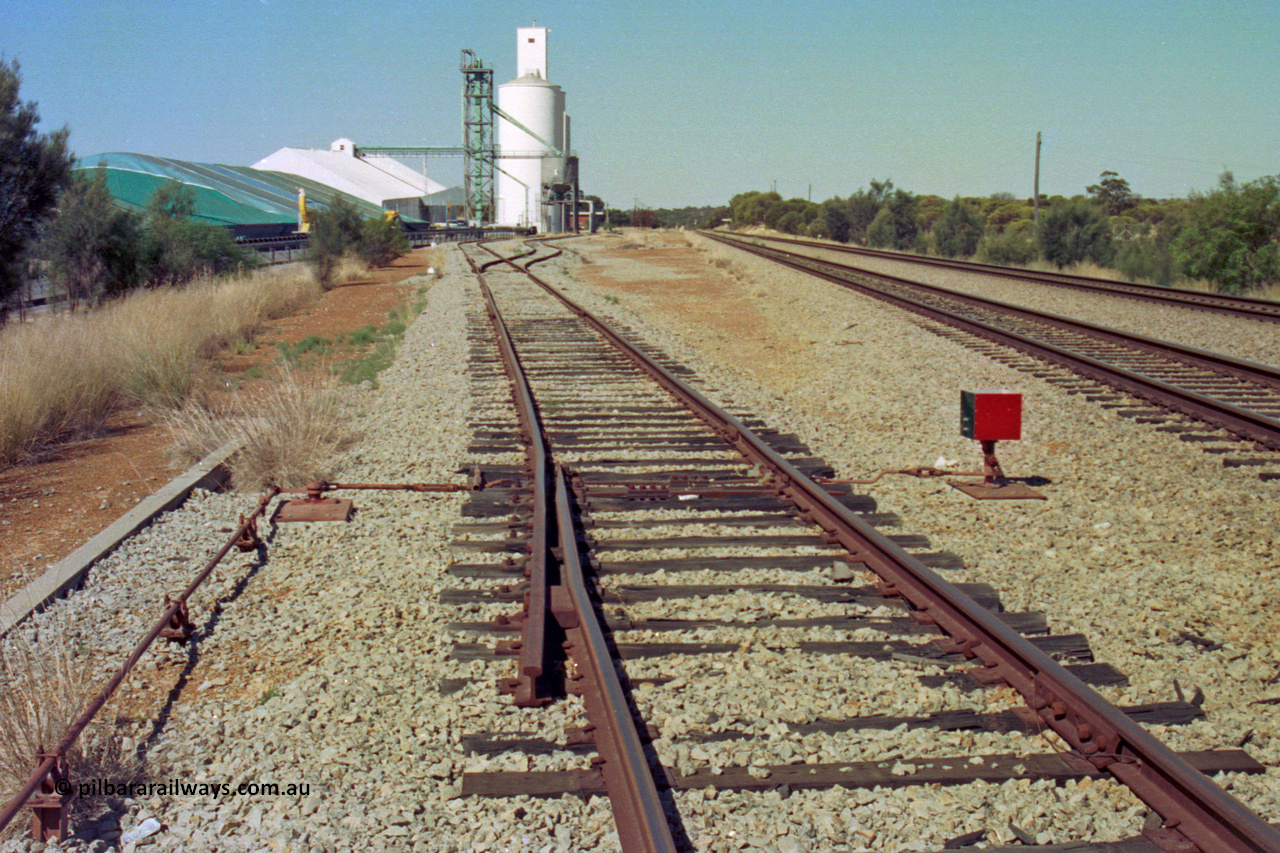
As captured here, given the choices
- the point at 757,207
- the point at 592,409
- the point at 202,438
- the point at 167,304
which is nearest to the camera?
the point at 202,438

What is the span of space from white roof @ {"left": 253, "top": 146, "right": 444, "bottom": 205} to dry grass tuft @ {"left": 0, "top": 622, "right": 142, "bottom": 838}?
91.1 metres

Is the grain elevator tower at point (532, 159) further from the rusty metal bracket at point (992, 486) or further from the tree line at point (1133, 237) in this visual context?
the rusty metal bracket at point (992, 486)

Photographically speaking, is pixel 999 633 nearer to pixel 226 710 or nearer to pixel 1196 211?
pixel 226 710

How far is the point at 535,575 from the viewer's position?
507cm

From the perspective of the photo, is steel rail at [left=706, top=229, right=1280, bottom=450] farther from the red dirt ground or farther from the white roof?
the white roof

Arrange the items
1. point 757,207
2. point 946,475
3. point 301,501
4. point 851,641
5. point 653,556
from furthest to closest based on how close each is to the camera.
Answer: point 757,207 < point 946,475 < point 301,501 < point 653,556 < point 851,641

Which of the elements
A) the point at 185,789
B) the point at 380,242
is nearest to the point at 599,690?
the point at 185,789

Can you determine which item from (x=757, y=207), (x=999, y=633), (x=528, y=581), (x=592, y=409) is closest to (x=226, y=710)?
(x=528, y=581)

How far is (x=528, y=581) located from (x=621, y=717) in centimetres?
173

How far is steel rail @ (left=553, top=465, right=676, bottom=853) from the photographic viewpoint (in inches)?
121

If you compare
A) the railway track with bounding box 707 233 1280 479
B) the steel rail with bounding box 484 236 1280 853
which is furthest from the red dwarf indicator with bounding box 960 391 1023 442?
the railway track with bounding box 707 233 1280 479

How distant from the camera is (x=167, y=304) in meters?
16.5

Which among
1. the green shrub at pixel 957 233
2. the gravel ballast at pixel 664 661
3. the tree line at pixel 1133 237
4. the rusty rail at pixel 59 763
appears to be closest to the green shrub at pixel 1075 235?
the tree line at pixel 1133 237

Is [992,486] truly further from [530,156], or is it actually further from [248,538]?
[530,156]
